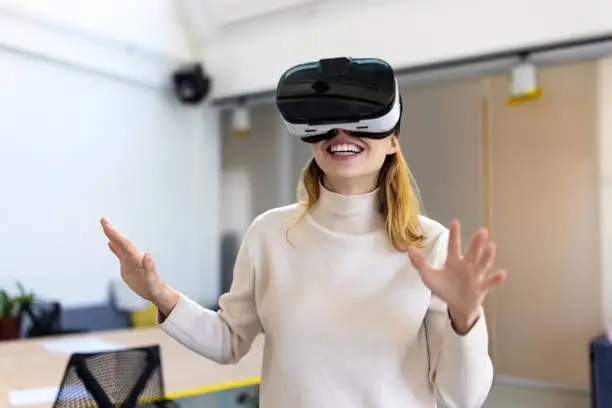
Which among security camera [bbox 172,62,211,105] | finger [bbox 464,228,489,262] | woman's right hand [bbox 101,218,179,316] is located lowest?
woman's right hand [bbox 101,218,179,316]

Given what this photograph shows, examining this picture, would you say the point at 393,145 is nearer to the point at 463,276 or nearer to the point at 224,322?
the point at 463,276

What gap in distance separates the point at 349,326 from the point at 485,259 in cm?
28

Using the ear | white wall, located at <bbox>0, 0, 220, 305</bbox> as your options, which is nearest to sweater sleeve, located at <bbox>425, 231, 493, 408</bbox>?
the ear

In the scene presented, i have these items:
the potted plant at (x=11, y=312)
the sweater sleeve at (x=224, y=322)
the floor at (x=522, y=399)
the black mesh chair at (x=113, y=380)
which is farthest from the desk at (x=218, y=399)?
the potted plant at (x=11, y=312)

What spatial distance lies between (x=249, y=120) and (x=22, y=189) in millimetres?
1412

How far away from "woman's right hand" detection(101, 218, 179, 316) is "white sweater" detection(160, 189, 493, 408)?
27mm

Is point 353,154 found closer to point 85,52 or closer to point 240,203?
point 85,52

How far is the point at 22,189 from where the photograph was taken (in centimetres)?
303

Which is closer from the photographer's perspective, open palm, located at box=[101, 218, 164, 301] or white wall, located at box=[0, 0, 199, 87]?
open palm, located at box=[101, 218, 164, 301]

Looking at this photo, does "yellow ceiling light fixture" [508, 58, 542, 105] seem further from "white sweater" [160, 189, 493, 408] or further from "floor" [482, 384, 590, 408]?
"white sweater" [160, 189, 493, 408]

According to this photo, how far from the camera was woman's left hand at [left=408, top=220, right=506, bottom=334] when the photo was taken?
2.88 feet

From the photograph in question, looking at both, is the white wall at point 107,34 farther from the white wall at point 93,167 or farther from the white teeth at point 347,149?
the white teeth at point 347,149

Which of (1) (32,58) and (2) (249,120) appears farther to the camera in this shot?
(2) (249,120)

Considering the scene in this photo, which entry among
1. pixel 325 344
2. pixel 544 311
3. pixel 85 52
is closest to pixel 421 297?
pixel 325 344
